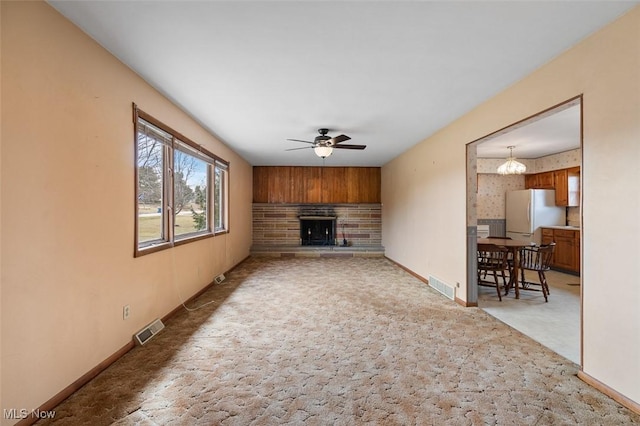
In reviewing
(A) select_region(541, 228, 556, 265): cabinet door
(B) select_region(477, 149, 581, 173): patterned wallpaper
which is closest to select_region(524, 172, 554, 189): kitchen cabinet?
(B) select_region(477, 149, 581, 173): patterned wallpaper

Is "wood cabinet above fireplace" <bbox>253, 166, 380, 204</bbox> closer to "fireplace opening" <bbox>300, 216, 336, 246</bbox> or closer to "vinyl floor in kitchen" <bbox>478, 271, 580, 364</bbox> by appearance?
"fireplace opening" <bbox>300, 216, 336, 246</bbox>

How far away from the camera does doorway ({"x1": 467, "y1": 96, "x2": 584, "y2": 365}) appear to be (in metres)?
2.90

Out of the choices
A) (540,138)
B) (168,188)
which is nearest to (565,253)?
(540,138)

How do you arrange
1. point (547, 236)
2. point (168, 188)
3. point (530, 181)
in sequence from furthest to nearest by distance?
point (530, 181)
point (547, 236)
point (168, 188)

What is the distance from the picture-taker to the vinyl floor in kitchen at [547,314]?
2.73 m

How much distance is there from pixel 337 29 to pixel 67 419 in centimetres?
300

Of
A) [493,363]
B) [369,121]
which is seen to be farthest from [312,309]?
[369,121]

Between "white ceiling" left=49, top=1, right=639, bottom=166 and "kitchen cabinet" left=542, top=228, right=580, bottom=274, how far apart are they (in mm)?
4011

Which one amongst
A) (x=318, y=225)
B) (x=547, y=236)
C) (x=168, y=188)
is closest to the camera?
(x=168, y=188)

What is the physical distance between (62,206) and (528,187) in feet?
27.6

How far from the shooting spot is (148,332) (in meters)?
2.77

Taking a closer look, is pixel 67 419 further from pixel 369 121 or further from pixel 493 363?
pixel 369 121

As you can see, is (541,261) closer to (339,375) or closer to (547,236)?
(547,236)

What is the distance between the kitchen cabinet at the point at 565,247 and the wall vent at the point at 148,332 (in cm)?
692
